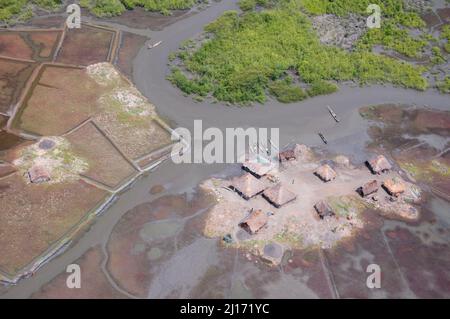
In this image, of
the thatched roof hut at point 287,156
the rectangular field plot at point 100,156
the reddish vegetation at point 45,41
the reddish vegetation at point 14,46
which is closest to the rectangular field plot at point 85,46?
the reddish vegetation at point 45,41

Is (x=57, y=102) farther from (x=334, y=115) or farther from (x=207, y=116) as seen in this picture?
(x=334, y=115)

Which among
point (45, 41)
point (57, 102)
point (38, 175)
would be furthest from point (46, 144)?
point (45, 41)

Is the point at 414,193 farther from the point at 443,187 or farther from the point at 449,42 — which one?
the point at 449,42

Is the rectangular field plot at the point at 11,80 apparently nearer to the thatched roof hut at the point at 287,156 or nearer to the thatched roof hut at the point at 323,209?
the thatched roof hut at the point at 287,156

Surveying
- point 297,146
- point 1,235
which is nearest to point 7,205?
point 1,235

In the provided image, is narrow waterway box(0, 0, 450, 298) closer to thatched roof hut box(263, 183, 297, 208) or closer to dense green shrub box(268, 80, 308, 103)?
dense green shrub box(268, 80, 308, 103)

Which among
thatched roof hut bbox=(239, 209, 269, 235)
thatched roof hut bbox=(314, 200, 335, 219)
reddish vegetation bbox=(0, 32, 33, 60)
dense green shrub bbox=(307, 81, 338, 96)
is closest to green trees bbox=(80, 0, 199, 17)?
reddish vegetation bbox=(0, 32, 33, 60)
